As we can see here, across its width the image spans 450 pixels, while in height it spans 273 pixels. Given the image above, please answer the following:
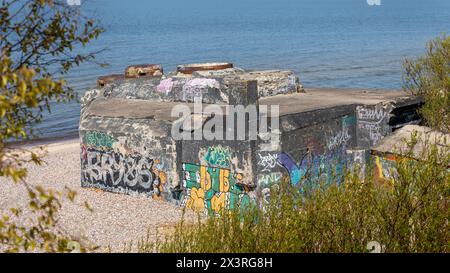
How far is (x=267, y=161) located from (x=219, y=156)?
6.19 ft

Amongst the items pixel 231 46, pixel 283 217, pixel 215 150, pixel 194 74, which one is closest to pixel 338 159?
pixel 215 150

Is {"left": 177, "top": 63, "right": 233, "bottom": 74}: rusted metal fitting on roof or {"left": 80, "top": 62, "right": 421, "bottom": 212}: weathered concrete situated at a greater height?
{"left": 177, "top": 63, "right": 233, "bottom": 74}: rusted metal fitting on roof

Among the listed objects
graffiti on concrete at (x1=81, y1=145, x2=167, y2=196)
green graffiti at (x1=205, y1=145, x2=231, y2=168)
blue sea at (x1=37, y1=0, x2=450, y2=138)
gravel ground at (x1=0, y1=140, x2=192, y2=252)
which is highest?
green graffiti at (x1=205, y1=145, x2=231, y2=168)

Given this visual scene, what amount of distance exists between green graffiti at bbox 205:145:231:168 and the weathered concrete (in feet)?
0.11

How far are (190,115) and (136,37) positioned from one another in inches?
5423

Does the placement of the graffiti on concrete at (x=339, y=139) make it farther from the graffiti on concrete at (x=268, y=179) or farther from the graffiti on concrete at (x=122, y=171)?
the graffiti on concrete at (x=122, y=171)

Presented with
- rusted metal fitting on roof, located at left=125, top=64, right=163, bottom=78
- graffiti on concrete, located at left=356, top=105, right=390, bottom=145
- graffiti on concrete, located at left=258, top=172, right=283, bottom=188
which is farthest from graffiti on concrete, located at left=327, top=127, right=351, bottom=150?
rusted metal fitting on roof, located at left=125, top=64, right=163, bottom=78

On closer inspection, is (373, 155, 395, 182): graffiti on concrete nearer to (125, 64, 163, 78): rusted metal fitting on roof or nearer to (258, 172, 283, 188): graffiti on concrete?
(258, 172, 283, 188): graffiti on concrete

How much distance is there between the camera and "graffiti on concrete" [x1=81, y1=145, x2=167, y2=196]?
2545 centimetres

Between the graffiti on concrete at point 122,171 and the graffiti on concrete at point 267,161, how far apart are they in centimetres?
453

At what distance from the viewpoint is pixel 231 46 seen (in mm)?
137125

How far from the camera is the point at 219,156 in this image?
23.0m

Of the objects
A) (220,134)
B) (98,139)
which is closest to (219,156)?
(220,134)

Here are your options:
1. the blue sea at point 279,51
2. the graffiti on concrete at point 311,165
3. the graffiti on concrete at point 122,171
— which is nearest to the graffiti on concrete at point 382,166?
the graffiti on concrete at point 311,165
